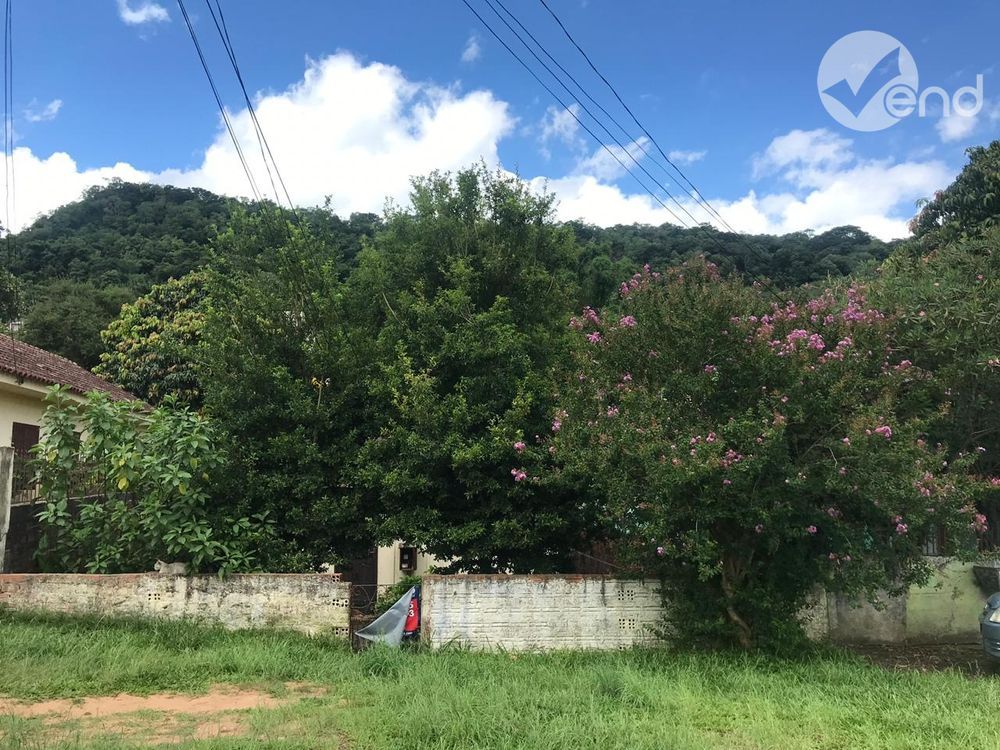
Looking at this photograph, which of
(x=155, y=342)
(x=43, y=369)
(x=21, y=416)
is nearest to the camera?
(x=21, y=416)

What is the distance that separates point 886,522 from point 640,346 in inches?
125

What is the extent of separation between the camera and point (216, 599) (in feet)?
27.2

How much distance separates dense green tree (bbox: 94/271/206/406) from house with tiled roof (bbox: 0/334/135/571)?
200 centimetres

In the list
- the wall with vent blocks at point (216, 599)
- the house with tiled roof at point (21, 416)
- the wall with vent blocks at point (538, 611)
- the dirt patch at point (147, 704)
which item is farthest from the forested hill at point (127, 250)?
the dirt patch at point (147, 704)

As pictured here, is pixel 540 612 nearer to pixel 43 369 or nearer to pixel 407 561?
pixel 407 561

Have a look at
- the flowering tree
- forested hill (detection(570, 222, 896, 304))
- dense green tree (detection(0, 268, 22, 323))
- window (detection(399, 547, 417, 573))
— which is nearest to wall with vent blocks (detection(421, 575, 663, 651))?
the flowering tree

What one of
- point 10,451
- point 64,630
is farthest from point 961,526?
point 10,451

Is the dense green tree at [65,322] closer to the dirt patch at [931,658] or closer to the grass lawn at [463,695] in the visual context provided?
the grass lawn at [463,695]

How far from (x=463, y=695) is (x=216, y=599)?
3899 mm

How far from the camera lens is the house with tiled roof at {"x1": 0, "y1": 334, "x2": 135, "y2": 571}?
29.6 ft

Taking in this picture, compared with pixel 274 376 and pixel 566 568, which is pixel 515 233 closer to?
pixel 274 376

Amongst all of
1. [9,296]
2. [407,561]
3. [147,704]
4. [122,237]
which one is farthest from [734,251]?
[122,237]

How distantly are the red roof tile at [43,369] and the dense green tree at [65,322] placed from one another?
31.0 feet

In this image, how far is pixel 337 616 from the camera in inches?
324
